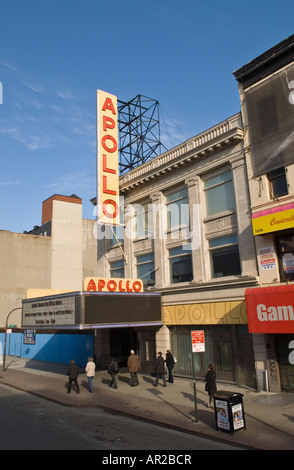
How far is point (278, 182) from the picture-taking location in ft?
59.3

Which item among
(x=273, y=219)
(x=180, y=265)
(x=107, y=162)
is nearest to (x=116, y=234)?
(x=107, y=162)

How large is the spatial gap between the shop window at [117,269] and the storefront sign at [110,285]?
5.81 meters

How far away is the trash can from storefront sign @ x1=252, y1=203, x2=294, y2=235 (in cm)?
824

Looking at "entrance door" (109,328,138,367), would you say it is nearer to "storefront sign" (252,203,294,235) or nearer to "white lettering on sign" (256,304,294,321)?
"white lettering on sign" (256,304,294,321)

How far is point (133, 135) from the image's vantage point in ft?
104

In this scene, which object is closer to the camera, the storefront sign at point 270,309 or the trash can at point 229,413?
the trash can at point 229,413

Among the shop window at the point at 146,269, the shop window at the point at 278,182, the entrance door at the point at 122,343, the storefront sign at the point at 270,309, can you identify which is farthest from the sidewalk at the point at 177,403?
the shop window at the point at 278,182

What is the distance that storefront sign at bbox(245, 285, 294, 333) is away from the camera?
51.4ft

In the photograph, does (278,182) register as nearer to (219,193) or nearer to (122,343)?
(219,193)

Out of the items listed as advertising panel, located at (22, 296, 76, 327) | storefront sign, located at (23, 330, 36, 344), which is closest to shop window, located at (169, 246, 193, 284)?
advertising panel, located at (22, 296, 76, 327)

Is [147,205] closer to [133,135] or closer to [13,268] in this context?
[133,135]

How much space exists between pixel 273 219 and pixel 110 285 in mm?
9780

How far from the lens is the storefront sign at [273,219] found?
16.3 meters

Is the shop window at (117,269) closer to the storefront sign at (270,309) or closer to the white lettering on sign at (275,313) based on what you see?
the storefront sign at (270,309)
